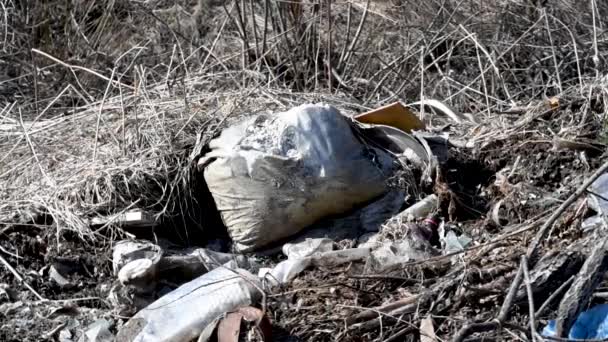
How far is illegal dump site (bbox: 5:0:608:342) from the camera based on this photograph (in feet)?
11.0

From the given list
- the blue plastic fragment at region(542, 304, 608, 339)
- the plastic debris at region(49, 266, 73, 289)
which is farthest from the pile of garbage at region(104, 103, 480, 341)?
the blue plastic fragment at region(542, 304, 608, 339)

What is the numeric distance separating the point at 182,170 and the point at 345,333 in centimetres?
125

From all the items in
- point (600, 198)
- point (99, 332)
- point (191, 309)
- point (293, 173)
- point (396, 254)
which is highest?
point (600, 198)

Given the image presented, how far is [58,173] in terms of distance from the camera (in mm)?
4457

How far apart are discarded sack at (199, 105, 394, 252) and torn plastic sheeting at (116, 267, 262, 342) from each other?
0.49m

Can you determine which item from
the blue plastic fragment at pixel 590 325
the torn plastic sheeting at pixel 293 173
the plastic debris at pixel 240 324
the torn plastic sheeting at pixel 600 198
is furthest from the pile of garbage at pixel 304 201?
the blue plastic fragment at pixel 590 325

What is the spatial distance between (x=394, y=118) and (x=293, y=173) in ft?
2.09

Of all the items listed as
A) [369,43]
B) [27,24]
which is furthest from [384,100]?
[27,24]

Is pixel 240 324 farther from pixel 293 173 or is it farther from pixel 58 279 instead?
pixel 58 279

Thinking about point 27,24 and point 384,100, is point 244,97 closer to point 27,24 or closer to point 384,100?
point 384,100

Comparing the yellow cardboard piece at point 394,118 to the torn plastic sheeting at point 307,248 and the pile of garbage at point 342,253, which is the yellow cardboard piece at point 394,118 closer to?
the pile of garbage at point 342,253

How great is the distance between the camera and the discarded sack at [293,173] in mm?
4086

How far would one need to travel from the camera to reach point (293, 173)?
4.09m

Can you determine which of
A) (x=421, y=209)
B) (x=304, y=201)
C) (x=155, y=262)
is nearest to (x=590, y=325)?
(x=421, y=209)
